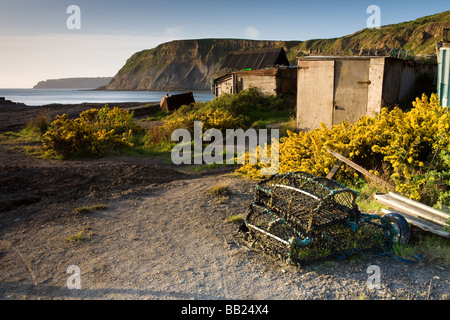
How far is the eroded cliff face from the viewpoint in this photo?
16450 centimetres

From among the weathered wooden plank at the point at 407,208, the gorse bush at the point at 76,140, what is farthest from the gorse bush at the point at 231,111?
the weathered wooden plank at the point at 407,208

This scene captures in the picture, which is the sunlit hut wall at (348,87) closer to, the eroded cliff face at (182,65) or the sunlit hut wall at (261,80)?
the sunlit hut wall at (261,80)

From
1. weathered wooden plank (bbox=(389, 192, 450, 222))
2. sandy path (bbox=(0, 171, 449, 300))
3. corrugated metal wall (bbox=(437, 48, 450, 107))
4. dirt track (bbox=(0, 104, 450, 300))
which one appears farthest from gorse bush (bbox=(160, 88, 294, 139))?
weathered wooden plank (bbox=(389, 192, 450, 222))

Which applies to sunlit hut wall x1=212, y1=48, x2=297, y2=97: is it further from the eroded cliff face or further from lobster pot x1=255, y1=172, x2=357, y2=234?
the eroded cliff face

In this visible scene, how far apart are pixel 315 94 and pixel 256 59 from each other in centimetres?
2948

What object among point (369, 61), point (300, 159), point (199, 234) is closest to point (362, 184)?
point (300, 159)

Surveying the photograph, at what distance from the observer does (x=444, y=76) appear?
9211 mm

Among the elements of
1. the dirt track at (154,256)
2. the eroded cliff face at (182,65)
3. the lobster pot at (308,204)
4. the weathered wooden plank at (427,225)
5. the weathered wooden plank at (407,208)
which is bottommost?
the dirt track at (154,256)

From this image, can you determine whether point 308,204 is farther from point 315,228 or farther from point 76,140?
point 76,140

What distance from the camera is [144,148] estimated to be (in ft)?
44.9

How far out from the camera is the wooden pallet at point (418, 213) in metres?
5.13

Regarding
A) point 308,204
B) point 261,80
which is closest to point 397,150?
point 308,204

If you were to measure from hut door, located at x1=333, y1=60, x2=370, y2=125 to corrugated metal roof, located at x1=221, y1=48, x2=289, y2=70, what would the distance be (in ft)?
92.2

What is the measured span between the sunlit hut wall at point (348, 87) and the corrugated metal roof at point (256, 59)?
89.4ft
